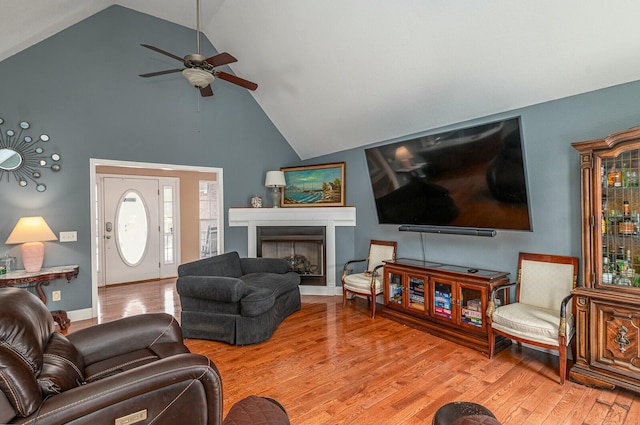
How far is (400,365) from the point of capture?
2.88 metres

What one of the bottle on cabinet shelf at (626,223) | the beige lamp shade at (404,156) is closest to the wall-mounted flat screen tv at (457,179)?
the beige lamp shade at (404,156)

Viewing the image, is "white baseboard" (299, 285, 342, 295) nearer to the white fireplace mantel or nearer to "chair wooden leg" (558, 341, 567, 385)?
the white fireplace mantel

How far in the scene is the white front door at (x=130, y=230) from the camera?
6.06 metres

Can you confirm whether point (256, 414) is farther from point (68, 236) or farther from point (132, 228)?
point (132, 228)

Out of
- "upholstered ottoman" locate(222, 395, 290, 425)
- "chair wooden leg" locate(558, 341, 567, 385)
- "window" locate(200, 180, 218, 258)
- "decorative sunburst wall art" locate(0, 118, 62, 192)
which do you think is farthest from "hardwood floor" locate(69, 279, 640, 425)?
"window" locate(200, 180, 218, 258)

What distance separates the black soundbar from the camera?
337 cm

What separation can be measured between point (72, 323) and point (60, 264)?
74 centimetres

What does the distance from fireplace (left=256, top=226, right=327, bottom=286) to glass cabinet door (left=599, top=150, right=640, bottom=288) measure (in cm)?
350

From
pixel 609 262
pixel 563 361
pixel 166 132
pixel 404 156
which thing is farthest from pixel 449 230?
pixel 166 132

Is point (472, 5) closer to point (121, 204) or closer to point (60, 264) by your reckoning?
point (60, 264)

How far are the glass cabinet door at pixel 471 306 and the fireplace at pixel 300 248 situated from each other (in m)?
2.36

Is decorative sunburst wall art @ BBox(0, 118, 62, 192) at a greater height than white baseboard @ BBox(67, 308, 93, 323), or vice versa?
decorative sunburst wall art @ BBox(0, 118, 62, 192)

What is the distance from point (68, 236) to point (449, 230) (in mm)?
4570

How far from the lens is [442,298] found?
3600mm
